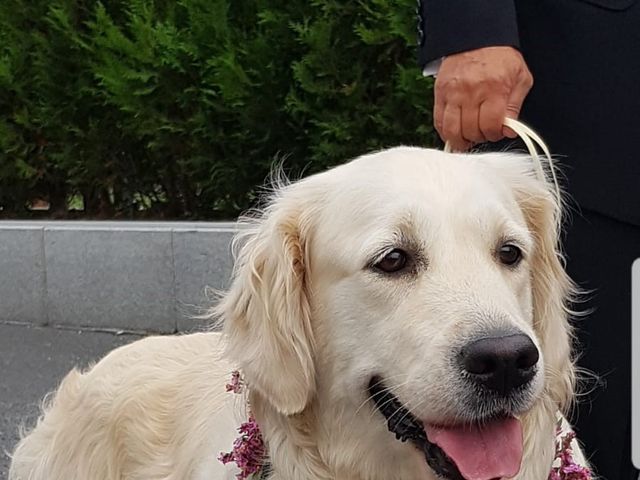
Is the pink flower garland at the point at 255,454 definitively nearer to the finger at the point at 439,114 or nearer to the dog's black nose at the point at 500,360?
the dog's black nose at the point at 500,360

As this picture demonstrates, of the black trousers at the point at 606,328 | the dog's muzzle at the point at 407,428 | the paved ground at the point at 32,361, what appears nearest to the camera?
the dog's muzzle at the point at 407,428

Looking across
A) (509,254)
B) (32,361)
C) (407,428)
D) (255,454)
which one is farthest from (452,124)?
(32,361)

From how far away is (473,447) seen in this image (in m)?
2.41

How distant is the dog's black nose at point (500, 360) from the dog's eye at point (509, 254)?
1.10ft

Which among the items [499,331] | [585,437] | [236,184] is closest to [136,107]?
[236,184]

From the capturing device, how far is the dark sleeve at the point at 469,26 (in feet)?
8.86

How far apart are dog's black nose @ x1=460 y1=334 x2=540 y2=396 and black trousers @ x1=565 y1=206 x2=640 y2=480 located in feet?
2.94

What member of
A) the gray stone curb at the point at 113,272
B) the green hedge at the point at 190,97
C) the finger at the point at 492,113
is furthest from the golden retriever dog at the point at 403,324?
the green hedge at the point at 190,97

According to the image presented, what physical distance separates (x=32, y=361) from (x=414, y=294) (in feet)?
16.1

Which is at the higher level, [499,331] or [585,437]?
[499,331]

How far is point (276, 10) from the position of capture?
24.6 feet

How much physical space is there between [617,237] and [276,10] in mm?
4912

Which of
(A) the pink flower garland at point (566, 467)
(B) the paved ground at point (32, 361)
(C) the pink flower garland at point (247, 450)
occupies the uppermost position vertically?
(A) the pink flower garland at point (566, 467)

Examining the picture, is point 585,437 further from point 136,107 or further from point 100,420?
point 136,107
